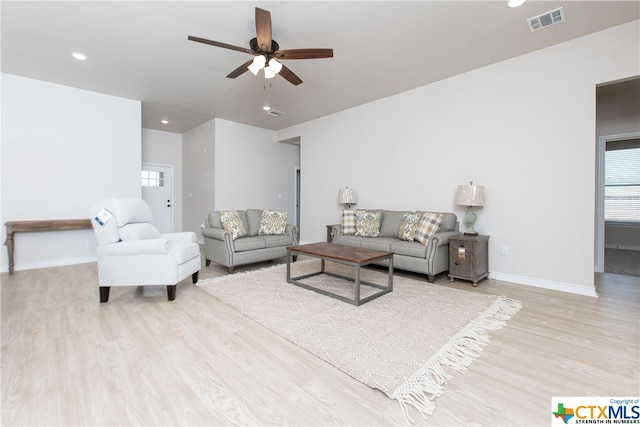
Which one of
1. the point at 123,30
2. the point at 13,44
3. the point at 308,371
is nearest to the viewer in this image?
the point at 308,371

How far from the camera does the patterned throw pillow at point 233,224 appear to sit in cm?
421

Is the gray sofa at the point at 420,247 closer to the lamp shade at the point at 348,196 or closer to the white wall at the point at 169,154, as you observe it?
the lamp shade at the point at 348,196

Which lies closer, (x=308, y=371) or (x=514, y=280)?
(x=308, y=371)

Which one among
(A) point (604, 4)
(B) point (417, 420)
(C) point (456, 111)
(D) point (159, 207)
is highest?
(A) point (604, 4)

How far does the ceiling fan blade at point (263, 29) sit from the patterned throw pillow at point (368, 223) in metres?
2.81

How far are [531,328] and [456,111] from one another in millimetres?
2999

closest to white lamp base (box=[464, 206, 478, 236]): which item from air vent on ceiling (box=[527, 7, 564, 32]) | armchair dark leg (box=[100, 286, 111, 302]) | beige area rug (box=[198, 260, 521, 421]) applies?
beige area rug (box=[198, 260, 521, 421])

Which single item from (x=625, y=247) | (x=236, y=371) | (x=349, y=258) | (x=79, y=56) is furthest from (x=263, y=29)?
(x=625, y=247)

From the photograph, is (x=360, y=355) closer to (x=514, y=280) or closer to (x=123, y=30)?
(x=514, y=280)

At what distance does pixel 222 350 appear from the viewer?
195 cm

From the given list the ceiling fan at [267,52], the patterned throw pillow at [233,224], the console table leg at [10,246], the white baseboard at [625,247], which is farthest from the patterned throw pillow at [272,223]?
the white baseboard at [625,247]

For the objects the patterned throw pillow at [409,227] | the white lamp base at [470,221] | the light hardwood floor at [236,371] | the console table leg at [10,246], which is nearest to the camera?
the light hardwood floor at [236,371]

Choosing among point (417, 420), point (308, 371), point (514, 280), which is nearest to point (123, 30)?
point (308, 371)

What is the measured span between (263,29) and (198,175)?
4938 millimetres
